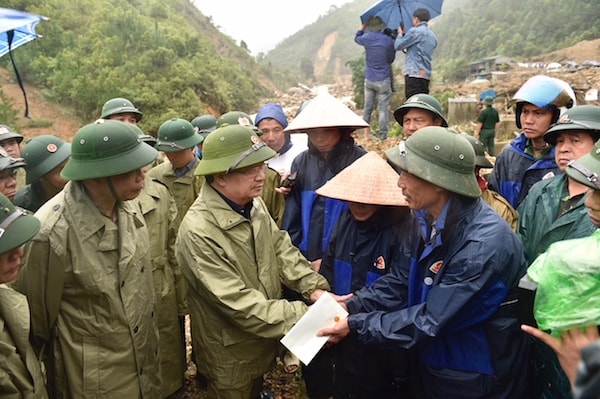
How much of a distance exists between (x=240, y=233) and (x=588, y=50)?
3507 centimetres

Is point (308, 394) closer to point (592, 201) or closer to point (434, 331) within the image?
point (434, 331)

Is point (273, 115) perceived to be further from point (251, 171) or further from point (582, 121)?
point (582, 121)

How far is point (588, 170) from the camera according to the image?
183cm

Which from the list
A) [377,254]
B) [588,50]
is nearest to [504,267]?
[377,254]

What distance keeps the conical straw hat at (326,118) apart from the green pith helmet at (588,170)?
1.55 metres

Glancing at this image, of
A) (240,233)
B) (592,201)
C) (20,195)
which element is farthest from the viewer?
(20,195)

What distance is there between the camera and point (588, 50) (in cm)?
2875

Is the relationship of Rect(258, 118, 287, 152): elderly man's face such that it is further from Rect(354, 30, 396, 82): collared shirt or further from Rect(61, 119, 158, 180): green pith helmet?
Rect(354, 30, 396, 82): collared shirt

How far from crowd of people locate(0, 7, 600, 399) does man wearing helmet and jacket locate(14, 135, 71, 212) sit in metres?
0.01

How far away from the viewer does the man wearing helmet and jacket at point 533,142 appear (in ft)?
10.5

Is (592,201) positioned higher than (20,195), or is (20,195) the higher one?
(592,201)

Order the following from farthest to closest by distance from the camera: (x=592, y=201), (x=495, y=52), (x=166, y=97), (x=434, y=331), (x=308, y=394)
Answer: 1. (x=495, y=52)
2. (x=166, y=97)
3. (x=308, y=394)
4. (x=434, y=331)
5. (x=592, y=201)

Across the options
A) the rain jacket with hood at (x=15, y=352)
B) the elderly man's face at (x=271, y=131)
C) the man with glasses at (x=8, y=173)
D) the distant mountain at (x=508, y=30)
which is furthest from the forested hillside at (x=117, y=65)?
the rain jacket with hood at (x=15, y=352)

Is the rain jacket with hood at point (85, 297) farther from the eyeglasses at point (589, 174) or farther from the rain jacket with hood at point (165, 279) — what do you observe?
the eyeglasses at point (589, 174)
